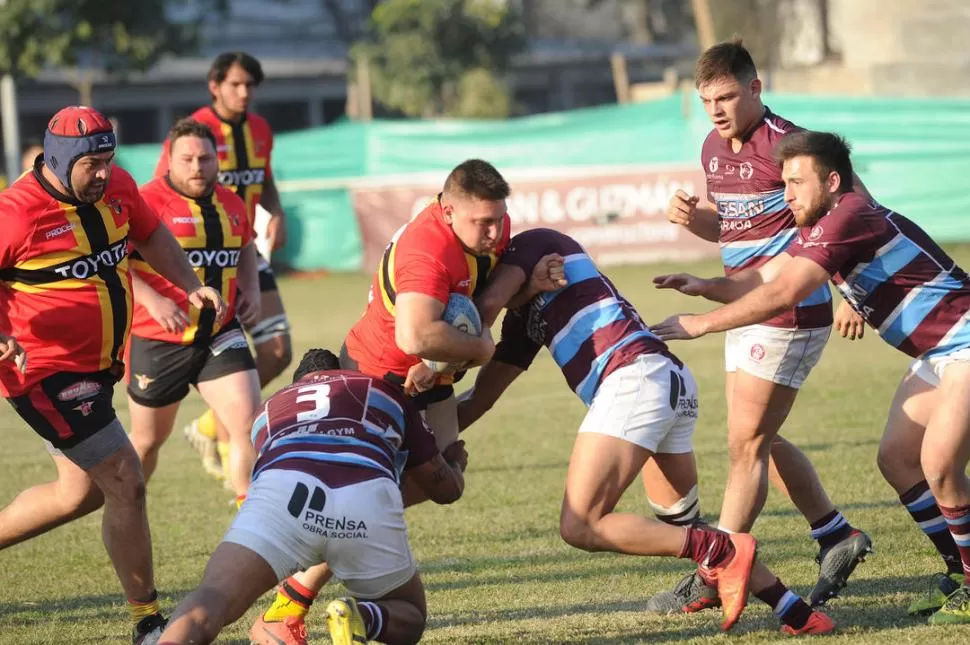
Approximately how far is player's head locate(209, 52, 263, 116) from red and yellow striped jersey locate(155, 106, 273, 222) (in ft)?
0.38

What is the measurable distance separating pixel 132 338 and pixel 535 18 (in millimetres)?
43811

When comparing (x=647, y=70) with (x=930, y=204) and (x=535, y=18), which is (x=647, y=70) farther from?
(x=930, y=204)

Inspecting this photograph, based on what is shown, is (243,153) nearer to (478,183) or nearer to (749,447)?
(478,183)

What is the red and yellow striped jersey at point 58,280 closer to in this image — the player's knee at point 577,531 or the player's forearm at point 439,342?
the player's forearm at point 439,342

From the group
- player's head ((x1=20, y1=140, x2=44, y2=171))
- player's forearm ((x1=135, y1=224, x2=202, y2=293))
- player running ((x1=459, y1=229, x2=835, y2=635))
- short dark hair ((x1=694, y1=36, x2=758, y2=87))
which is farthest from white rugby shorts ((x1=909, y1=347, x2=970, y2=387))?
player's head ((x1=20, y1=140, x2=44, y2=171))

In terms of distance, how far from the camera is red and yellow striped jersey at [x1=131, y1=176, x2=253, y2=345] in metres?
7.66

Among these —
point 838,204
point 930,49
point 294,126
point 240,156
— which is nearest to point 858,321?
point 838,204

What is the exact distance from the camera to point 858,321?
6258 millimetres

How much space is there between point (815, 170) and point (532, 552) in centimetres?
272

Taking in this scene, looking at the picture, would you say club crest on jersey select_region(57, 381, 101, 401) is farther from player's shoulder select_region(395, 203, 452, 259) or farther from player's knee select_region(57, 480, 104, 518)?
player's shoulder select_region(395, 203, 452, 259)

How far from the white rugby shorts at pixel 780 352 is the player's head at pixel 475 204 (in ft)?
4.74

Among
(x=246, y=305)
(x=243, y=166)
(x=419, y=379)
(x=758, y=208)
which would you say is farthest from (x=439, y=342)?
(x=243, y=166)

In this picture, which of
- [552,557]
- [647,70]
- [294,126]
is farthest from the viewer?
[647,70]

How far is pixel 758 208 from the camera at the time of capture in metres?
6.30
